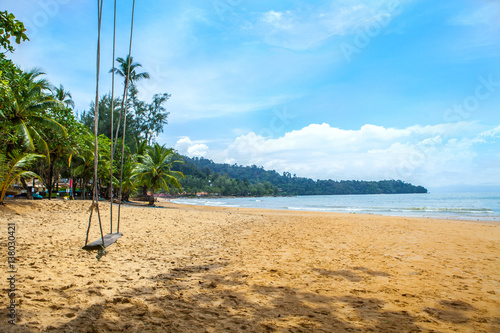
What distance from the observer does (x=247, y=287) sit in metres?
3.77

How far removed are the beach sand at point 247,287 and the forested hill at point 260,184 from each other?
268 feet

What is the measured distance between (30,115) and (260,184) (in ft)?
353

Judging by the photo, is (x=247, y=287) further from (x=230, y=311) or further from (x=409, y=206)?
(x=409, y=206)

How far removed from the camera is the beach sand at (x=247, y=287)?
271 centimetres

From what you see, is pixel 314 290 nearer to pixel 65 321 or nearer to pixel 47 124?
pixel 65 321

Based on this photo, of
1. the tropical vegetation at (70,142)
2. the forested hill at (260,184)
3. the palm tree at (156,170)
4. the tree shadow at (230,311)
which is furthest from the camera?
the forested hill at (260,184)

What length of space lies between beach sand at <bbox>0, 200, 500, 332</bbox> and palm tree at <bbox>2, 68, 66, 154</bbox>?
→ 22.8ft

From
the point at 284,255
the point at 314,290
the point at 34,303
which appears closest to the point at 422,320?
the point at 314,290

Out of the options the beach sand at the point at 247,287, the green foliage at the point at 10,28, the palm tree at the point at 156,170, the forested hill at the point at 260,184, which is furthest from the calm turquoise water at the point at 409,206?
the forested hill at the point at 260,184

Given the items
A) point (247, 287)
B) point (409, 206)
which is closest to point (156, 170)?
point (247, 287)

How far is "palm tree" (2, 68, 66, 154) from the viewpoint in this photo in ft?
38.7

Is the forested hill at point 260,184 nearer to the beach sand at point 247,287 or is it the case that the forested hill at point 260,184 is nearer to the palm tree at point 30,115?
the palm tree at point 30,115

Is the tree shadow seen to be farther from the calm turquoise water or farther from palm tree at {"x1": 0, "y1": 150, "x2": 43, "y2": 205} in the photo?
the calm turquoise water

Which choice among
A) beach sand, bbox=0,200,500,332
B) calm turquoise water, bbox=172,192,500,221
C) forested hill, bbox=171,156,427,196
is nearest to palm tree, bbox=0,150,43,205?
beach sand, bbox=0,200,500,332
